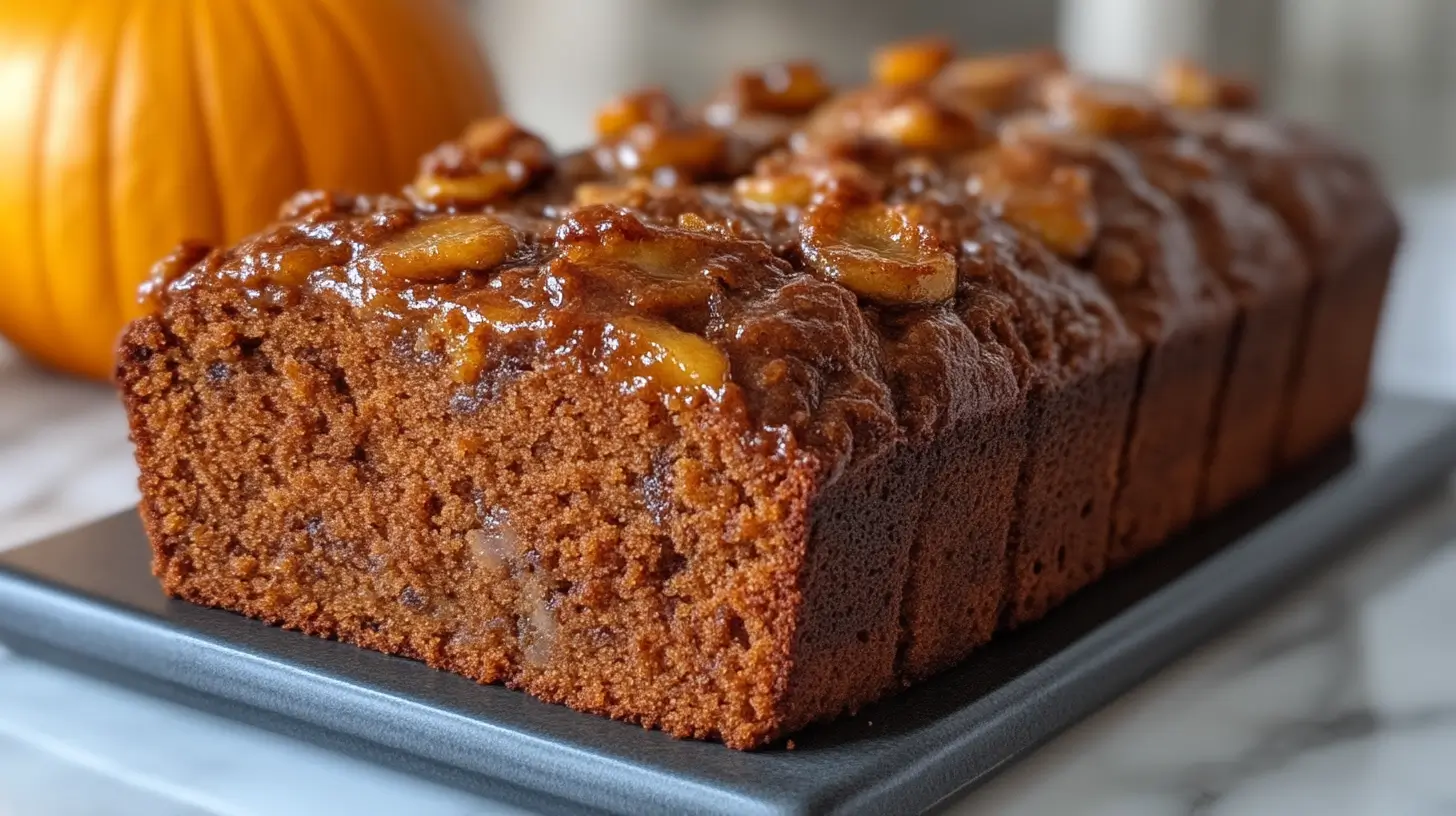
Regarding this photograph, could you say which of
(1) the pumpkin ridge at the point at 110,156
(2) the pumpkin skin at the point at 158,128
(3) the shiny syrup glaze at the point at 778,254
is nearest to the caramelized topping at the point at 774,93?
(3) the shiny syrup glaze at the point at 778,254

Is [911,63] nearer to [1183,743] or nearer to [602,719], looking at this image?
[1183,743]

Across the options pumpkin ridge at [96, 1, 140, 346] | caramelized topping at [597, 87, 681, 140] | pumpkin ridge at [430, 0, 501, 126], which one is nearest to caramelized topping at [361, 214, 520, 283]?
caramelized topping at [597, 87, 681, 140]

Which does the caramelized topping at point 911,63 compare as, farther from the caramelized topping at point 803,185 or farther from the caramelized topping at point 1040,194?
the caramelized topping at point 803,185

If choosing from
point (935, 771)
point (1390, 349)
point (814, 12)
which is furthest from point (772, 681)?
point (814, 12)

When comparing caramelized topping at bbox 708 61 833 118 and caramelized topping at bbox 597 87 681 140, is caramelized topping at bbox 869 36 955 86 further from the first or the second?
caramelized topping at bbox 597 87 681 140

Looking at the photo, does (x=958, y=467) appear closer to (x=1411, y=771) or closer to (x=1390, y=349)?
(x=1411, y=771)

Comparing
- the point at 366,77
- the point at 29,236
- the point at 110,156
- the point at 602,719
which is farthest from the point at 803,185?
the point at 29,236
